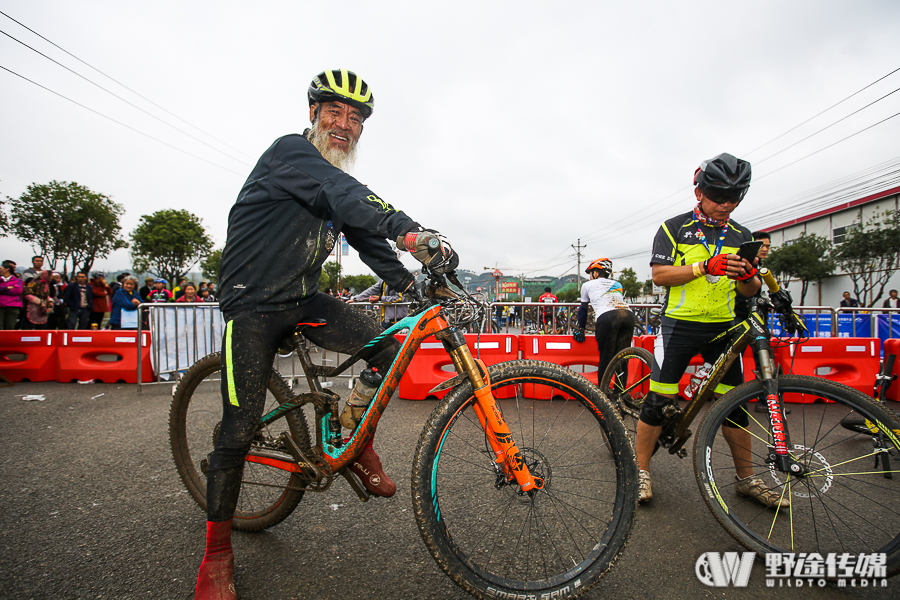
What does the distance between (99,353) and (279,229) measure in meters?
7.50

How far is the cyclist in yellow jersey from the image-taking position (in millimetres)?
2680

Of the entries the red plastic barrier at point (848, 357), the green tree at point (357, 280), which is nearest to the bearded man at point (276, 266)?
A: the red plastic barrier at point (848, 357)

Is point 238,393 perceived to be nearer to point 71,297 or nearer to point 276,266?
point 276,266

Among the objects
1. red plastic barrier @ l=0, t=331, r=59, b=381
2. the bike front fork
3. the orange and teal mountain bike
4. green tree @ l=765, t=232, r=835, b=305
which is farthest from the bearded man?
green tree @ l=765, t=232, r=835, b=305

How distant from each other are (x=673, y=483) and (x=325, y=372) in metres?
2.65

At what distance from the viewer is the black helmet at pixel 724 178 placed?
8.62 ft

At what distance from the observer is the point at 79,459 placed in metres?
3.55

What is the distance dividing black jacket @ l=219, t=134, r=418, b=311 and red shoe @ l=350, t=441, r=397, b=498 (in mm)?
883

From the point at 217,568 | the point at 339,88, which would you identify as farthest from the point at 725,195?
the point at 217,568

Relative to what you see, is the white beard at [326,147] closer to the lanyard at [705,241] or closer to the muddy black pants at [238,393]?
the muddy black pants at [238,393]

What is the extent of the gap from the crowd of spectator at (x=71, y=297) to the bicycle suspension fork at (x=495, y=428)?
8.50 metres

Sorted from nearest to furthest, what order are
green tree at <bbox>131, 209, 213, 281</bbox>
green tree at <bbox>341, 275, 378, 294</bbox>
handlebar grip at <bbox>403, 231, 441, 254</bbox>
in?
1. handlebar grip at <bbox>403, 231, 441, 254</bbox>
2. green tree at <bbox>131, 209, 213, 281</bbox>
3. green tree at <bbox>341, 275, 378, 294</bbox>

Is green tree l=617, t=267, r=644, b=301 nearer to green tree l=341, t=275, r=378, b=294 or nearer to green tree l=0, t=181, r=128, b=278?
green tree l=341, t=275, r=378, b=294

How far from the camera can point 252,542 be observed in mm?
2311
